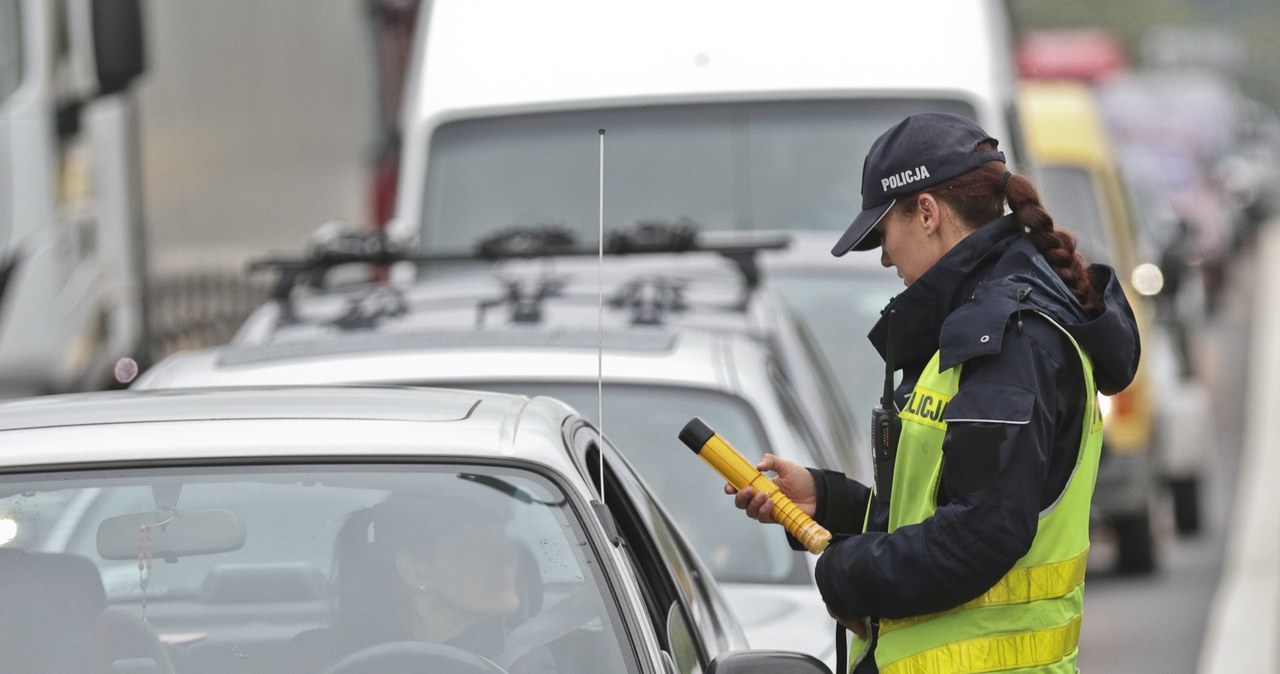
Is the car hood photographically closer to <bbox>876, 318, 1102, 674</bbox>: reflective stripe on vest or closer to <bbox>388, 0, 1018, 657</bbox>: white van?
<bbox>876, 318, 1102, 674</bbox>: reflective stripe on vest

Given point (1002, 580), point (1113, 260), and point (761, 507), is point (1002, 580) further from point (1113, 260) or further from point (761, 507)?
point (1113, 260)

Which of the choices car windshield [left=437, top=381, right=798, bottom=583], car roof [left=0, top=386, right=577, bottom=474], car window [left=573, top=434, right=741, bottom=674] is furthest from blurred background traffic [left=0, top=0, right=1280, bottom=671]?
car roof [left=0, top=386, right=577, bottom=474]

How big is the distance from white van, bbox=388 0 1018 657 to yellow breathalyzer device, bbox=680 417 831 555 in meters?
5.19

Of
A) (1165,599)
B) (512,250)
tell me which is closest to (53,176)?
(512,250)

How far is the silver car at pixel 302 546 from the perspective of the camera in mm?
3461

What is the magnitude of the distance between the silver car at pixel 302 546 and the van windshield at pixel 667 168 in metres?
5.33

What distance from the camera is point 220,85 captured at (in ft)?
39.9

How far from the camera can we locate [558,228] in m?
8.20

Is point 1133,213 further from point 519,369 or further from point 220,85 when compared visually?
point 519,369

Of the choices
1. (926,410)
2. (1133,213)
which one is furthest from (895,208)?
(1133,213)

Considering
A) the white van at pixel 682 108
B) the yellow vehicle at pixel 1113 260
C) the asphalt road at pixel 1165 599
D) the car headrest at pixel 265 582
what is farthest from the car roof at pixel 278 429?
the yellow vehicle at pixel 1113 260

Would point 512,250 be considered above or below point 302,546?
below

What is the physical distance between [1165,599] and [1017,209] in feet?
24.0

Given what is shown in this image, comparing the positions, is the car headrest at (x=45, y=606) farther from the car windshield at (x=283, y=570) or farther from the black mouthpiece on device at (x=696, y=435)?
the black mouthpiece on device at (x=696, y=435)
